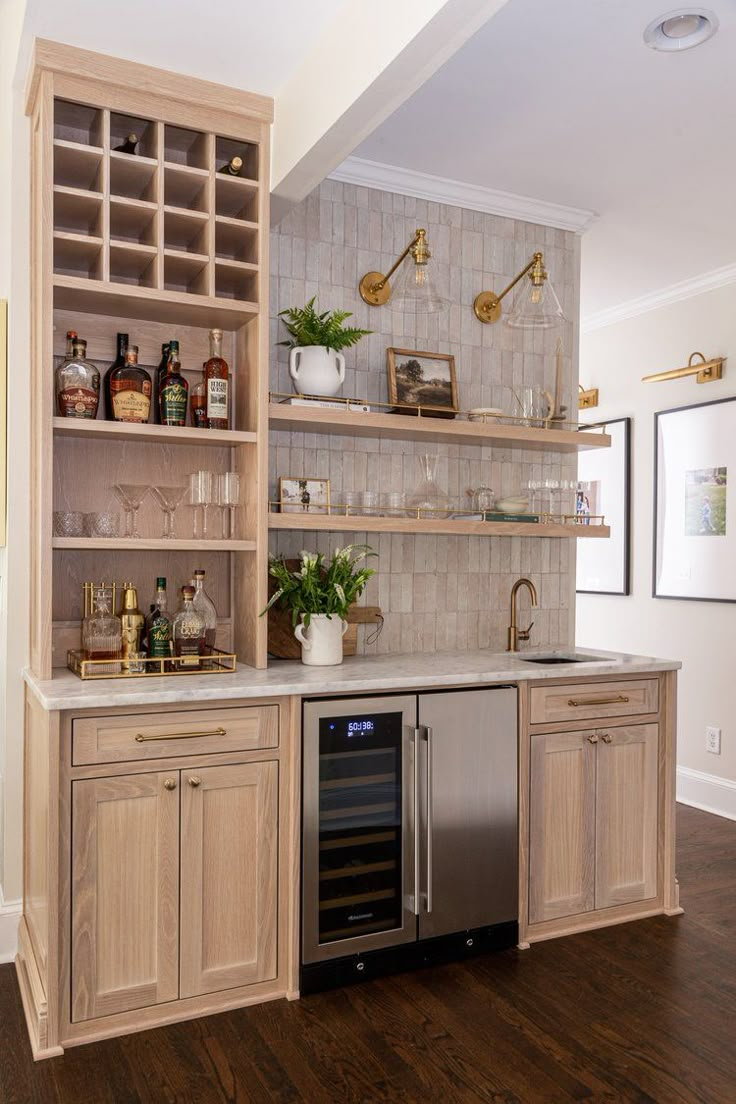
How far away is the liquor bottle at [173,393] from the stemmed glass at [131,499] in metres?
0.22

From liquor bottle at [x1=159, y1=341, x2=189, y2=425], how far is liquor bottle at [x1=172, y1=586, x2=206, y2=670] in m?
0.52

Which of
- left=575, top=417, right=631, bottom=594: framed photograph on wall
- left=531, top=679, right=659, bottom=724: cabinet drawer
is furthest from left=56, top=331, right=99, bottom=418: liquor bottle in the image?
left=575, top=417, right=631, bottom=594: framed photograph on wall

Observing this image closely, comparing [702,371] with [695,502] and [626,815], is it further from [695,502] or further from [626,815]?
[626,815]

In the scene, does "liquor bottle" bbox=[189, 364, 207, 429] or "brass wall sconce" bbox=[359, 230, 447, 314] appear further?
"brass wall sconce" bbox=[359, 230, 447, 314]

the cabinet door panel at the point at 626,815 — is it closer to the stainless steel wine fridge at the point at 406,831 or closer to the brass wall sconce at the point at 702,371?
the stainless steel wine fridge at the point at 406,831

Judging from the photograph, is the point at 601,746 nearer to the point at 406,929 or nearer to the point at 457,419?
the point at 406,929

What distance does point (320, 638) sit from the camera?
286cm

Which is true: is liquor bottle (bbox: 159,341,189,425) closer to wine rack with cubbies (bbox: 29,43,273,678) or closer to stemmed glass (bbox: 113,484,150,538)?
wine rack with cubbies (bbox: 29,43,273,678)

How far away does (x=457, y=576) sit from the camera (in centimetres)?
348

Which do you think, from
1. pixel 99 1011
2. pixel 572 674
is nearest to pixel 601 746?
pixel 572 674

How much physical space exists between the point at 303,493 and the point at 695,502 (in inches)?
93.8

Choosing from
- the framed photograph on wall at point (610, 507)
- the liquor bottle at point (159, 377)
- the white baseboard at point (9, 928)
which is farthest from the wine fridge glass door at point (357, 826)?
the framed photograph on wall at point (610, 507)

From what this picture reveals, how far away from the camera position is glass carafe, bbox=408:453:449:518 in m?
3.34

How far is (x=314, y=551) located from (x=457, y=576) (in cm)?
61
